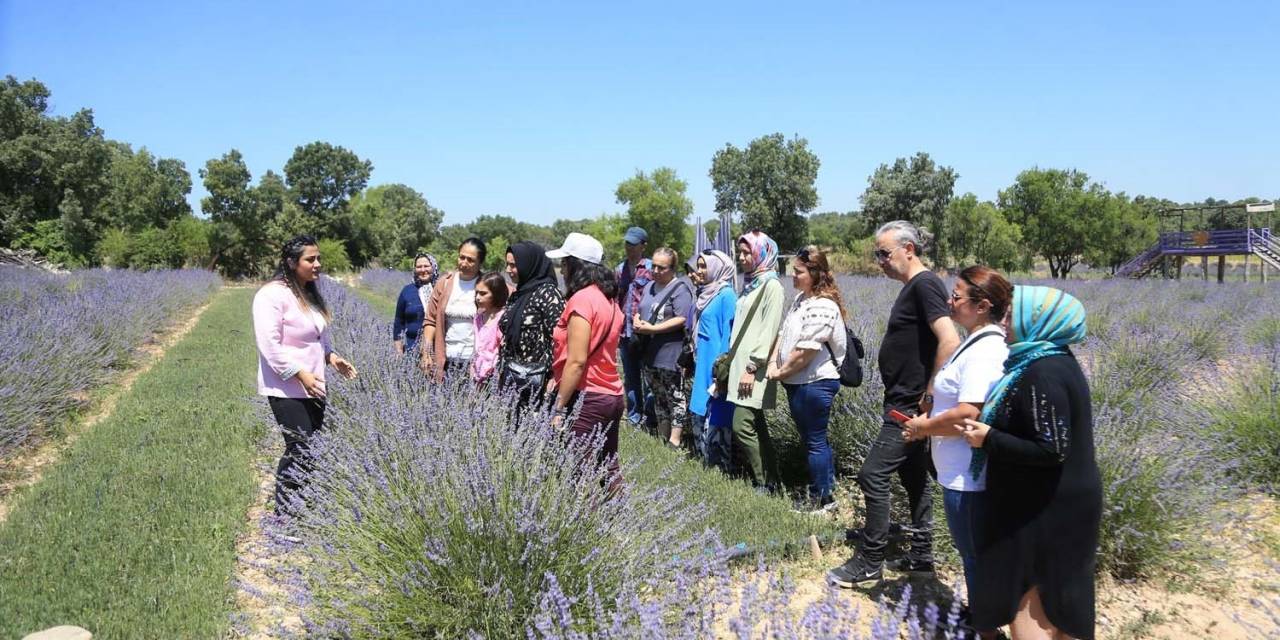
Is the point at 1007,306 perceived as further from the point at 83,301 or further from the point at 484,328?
the point at 83,301

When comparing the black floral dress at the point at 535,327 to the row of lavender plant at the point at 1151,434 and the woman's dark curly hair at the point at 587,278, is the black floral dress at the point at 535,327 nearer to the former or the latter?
the woman's dark curly hair at the point at 587,278

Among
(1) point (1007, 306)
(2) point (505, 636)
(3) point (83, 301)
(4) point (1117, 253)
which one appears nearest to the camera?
(2) point (505, 636)

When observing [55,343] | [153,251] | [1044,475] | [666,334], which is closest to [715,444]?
[666,334]

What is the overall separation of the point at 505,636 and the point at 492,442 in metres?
0.84

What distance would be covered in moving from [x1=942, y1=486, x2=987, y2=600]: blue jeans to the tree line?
95.6ft

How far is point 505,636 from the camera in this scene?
7.50 feet

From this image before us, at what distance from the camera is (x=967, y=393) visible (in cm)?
241

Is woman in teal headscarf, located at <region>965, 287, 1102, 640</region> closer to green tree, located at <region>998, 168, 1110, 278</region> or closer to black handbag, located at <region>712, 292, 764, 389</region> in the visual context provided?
black handbag, located at <region>712, 292, 764, 389</region>

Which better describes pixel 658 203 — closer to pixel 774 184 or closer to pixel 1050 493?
pixel 774 184

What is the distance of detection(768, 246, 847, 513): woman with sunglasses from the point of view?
3756 mm

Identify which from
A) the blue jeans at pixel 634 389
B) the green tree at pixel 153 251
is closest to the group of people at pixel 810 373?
the blue jeans at pixel 634 389

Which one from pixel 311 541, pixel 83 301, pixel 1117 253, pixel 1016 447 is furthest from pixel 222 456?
pixel 1117 253

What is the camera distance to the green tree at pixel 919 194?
4809 centimetres

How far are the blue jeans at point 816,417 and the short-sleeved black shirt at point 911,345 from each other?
2.18 feet
